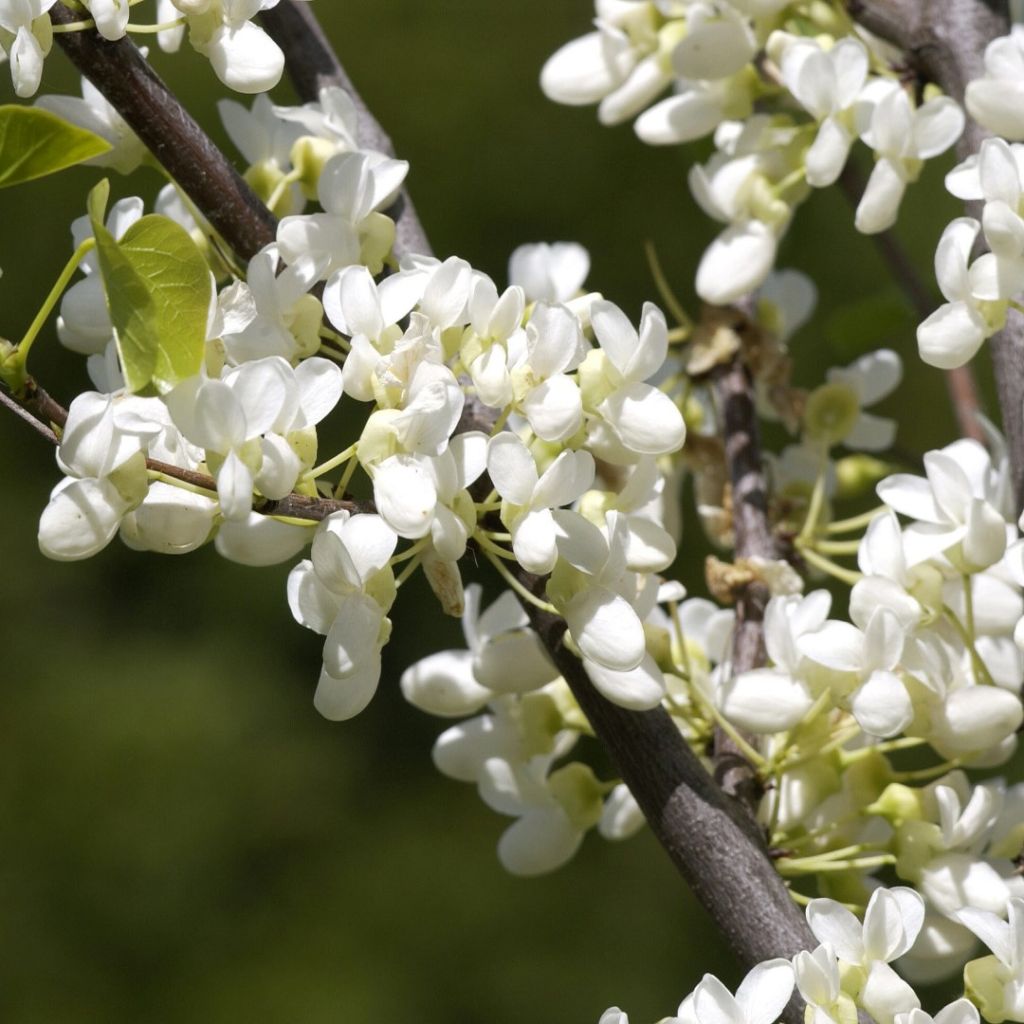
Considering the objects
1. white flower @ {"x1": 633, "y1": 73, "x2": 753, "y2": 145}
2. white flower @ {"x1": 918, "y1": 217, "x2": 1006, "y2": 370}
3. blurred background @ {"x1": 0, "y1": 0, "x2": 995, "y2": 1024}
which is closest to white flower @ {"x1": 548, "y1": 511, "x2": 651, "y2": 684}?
white flower @ {"x1": 918, "y1": 217, "x2": 1006, "y2": 370}

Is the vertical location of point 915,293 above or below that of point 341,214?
below

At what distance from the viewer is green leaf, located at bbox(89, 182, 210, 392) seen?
12.3 inches

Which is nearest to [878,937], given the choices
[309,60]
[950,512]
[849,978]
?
[849,978]

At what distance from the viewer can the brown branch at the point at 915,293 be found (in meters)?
0.66

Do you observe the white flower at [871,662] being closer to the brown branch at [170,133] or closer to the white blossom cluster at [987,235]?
the white blossom cluster at [987,235]

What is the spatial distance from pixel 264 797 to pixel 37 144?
1930 mm

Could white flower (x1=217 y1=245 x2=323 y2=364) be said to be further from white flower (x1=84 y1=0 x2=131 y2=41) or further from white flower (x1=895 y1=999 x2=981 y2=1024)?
white flower (x1=895 y1=999 x2=981 y2=1024)

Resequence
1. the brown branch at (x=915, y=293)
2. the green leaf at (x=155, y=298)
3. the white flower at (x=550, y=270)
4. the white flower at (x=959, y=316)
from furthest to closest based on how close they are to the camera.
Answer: the brown branch at (x=915, y=293)
the white flower at (x=550, y=270)
the white flower at (x=959, y=316)
the green leaf at (x=155, y=298)

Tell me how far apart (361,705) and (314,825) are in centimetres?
192

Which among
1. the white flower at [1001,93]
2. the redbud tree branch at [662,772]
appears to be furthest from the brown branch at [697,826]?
the white flower at [1001,93]

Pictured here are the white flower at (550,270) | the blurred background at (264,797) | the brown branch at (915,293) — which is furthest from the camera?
the blurred background at (264,797)

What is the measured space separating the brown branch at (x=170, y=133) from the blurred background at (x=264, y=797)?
161cm

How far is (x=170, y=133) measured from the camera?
380mm

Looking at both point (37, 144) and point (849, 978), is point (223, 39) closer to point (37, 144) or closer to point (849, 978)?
point (37, 144)
